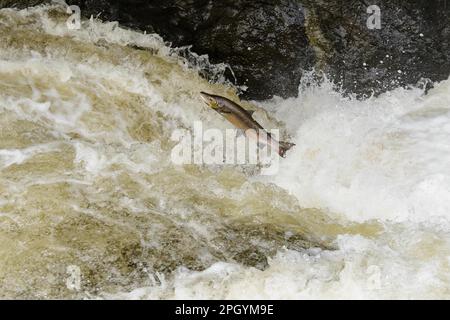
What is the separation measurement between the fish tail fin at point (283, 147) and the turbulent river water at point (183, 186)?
113 mm

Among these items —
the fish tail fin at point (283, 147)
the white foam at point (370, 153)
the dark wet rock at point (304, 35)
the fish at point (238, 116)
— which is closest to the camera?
the white foam at point (370, 153)

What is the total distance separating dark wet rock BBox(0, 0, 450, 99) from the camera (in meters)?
4.98

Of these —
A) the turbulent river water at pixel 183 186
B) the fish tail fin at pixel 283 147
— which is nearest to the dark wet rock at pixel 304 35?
the turbulent river water at pixel 183 186

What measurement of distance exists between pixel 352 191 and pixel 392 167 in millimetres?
358

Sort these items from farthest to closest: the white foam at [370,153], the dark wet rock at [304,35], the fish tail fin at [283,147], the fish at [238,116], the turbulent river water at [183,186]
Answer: the dark wet rock at [304,35], the fish tail fin at [283,147], the fish at [238,116], the white foam at [370,153], the turbulent river water at [183,186]

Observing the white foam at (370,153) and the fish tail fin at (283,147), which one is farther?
the fish tail fin at (283,147)

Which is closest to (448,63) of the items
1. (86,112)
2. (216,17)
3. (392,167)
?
A: (392,167)

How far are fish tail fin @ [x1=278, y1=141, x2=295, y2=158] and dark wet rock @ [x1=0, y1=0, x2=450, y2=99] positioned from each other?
715mm

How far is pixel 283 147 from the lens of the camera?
465 centimetres

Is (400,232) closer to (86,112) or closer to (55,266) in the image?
(55,266)

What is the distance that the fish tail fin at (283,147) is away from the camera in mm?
4629

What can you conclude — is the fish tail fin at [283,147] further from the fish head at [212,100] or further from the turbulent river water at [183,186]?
the fish head at [212,100]

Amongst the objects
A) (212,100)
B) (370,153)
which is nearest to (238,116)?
(212,100)

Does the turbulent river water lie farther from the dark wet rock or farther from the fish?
the fish
